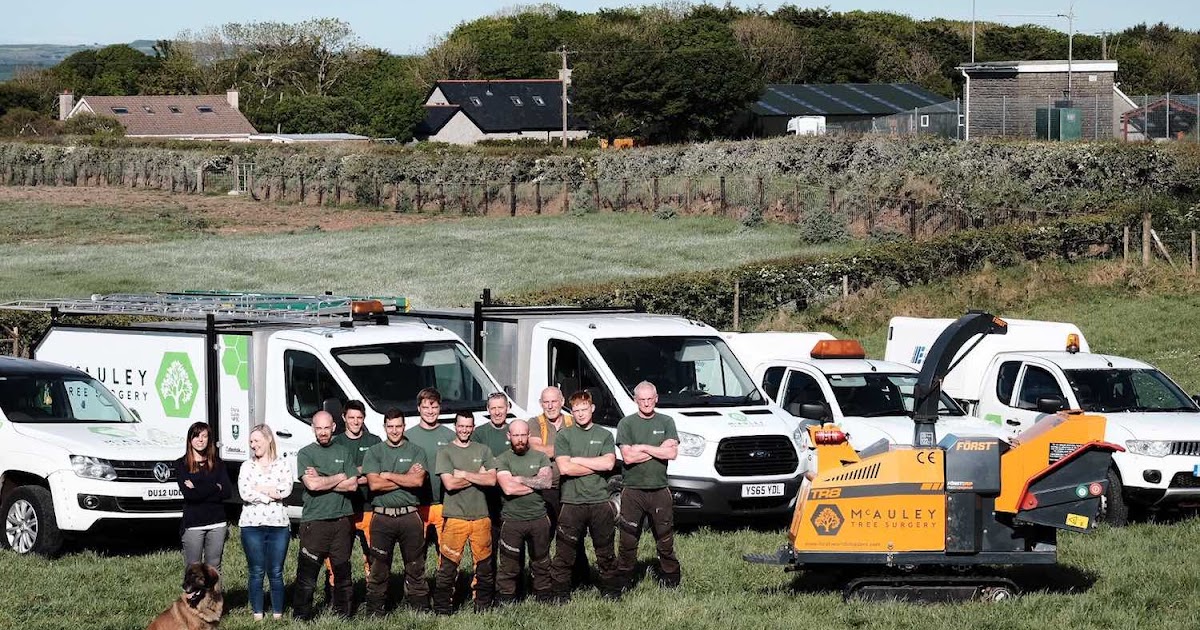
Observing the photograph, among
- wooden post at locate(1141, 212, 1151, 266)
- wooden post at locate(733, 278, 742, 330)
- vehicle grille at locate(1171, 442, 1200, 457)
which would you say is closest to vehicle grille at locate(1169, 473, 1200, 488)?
vehicle grille at locate(1171, 442, 1200, 457)

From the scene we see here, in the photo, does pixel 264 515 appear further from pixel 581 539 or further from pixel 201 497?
pixel 581 539

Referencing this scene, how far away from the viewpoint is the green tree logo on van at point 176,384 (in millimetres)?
15820

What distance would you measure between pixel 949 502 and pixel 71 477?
25.1 ft

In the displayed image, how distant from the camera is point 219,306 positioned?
17047 millimetres

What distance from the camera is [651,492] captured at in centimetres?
1211

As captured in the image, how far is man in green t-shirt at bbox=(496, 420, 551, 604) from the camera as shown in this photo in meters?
11.4

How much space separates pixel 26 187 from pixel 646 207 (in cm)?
3282

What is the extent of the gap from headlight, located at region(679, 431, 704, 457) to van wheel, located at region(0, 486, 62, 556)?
5803mm

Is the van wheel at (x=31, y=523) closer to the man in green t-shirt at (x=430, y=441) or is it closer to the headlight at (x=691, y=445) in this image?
the man in green t-shirt at (x=430, y=441)

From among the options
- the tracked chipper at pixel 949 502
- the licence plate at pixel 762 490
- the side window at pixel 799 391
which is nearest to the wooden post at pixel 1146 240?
the side window at pixel 799 391

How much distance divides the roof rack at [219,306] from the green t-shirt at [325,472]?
467 centimetres

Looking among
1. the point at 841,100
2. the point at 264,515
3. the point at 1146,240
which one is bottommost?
the point at 264,515

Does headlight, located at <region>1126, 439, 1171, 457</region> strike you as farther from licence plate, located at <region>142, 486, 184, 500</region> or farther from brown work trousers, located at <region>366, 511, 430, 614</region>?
licence plate, located at <region>142, 486, 184, 500</region>

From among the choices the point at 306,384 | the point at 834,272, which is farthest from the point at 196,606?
the point at 834,272
